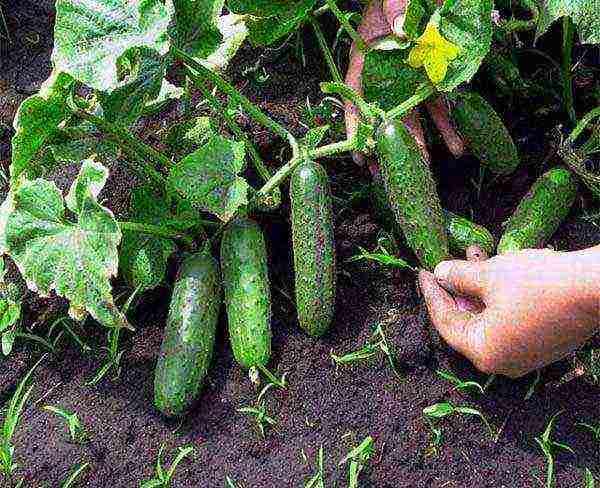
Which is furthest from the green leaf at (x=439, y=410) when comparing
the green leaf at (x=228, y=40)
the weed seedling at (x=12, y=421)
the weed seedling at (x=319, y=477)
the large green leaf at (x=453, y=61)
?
the green leaf at (x=228, y=40)

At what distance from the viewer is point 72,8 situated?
8.79ft

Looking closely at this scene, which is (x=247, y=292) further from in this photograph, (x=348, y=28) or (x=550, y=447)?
(x=550, y=447)

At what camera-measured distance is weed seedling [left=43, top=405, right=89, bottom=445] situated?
2.84 metres

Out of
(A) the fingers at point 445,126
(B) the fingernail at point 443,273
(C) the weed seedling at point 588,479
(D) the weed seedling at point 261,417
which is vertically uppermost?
(A) the fingers at point 445,126

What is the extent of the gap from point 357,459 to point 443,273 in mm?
616

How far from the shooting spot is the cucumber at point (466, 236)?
9.65ft

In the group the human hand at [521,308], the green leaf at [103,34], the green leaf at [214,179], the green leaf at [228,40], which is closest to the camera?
the human hand at [521,308]

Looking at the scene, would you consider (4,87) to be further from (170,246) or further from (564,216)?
(564,216)

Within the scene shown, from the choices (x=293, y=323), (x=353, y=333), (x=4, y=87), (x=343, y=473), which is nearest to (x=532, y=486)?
(x=343, y=473)

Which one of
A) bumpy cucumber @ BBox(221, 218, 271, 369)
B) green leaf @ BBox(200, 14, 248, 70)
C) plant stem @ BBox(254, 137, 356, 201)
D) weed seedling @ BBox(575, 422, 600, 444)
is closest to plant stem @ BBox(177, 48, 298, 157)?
plant stem @ BBox(254, 137, 356, 201)

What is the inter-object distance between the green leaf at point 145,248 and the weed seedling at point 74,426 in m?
0.47

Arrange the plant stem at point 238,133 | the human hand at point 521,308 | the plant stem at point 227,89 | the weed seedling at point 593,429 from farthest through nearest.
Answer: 1. the plant stem at point 238,133
2. the plant stem at point 227,89
3. the weed seedling at point 593,429
4. the human hand at point 521,308

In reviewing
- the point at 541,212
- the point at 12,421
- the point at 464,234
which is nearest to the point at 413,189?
the point at 464,234

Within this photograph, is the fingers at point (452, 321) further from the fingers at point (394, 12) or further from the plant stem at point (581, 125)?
the fingers at point (394, 12)
